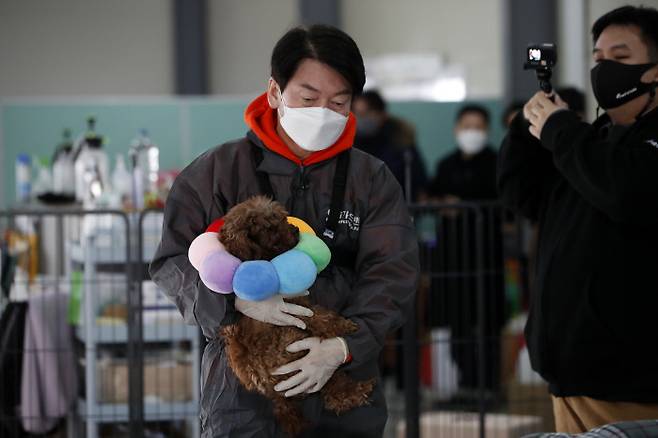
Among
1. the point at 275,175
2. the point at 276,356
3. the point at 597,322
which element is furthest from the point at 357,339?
the point at 597,322

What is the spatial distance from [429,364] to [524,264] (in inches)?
32.1

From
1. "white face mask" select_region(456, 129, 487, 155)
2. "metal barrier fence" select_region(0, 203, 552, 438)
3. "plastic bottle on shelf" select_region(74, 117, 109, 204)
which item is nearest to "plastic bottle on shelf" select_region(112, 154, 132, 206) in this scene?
"plastic bottle on shelf" select_region(74, 117, 109, 204)

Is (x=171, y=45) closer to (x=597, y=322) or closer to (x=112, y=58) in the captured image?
(x=112, y=58)

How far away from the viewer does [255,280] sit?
2.07 m

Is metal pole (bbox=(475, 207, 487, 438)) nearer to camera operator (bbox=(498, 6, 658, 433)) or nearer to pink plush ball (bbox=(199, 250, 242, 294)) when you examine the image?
camera operator (bbox=(498, 6, 658, 433))

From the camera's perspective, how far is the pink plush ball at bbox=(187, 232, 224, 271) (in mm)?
2111

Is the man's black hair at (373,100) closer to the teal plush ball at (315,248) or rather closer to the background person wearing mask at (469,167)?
the background person wearing mask at (469,167)

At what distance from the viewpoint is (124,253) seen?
15.0 ft

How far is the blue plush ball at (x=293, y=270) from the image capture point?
210cm

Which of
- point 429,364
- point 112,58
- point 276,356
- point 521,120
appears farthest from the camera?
point 112,58

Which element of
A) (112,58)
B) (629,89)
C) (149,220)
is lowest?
(149,220)

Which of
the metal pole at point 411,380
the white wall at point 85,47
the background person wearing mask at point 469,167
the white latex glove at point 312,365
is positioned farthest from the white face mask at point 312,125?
the white wall at point 85,47

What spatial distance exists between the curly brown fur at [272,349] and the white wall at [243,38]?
6.99 meters

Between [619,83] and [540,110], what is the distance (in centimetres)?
22
